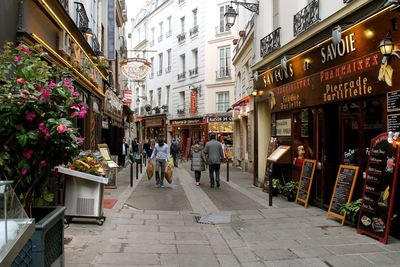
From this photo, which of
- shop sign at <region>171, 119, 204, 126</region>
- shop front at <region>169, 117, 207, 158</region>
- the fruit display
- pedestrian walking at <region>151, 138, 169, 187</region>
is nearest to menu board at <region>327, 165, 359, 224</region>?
the fruit display

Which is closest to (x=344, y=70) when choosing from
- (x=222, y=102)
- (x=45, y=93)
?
(x=45, y=93)

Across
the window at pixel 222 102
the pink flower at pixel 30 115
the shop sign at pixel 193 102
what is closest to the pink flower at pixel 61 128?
the pink flower at pixel 30 115

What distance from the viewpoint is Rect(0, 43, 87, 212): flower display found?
4.07 meters

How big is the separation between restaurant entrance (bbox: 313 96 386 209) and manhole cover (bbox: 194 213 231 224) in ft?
7.37

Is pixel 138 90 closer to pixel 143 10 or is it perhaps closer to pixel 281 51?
pixel 143 10

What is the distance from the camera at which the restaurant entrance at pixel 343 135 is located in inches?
322

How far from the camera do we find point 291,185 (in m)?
11.3

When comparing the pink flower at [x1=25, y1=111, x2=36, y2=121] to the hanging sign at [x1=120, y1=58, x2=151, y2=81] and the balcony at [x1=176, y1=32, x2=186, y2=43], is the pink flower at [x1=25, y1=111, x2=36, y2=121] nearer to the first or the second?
the hanging sign at [x1=120, y1=58, x2=151, y2=81]

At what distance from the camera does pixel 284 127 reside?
12711 mm

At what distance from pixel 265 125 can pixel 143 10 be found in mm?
40240

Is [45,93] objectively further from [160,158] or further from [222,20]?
[222,20]

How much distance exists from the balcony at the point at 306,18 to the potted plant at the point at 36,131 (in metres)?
7.27

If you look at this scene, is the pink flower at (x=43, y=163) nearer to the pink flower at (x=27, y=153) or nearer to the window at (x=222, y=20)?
the pink flower at (x=27, y=153)

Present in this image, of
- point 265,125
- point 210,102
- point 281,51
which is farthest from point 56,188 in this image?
point 210,102
